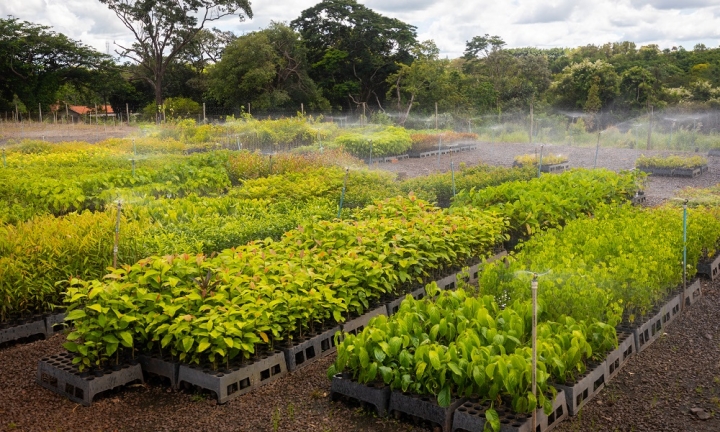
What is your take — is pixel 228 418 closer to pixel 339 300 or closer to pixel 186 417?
pixel 186 417

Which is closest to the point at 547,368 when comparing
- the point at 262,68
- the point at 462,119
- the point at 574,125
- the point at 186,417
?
the point at 186,417

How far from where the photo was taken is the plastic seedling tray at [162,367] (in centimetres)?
422

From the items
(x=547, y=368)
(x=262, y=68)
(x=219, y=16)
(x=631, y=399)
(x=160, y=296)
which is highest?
(x=219, y=16)

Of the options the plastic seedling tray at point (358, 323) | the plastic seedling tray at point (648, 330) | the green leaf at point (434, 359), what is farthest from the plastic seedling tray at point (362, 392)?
the plastic seedling tray at point (648, 330)

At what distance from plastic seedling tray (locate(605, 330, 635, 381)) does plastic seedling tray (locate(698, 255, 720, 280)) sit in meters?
2.39

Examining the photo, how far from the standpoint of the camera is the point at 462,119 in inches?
1053

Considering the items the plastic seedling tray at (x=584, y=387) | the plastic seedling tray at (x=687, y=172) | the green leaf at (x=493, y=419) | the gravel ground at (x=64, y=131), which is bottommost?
the plastic seedling tray at (x=584, y=387)

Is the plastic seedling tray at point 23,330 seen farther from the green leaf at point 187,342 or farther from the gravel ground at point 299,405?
the green leaf at point 187,342

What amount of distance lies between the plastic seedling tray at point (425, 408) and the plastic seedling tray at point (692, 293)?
3.07 metres

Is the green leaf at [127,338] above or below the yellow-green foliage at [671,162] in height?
below

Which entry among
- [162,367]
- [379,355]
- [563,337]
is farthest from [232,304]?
[563,337]

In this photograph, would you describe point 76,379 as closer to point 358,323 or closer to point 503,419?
point 358,323

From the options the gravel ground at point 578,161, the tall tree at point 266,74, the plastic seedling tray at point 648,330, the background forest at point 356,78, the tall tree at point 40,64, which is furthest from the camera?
the tall tree at point 40,64

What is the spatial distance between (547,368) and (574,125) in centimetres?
2125
